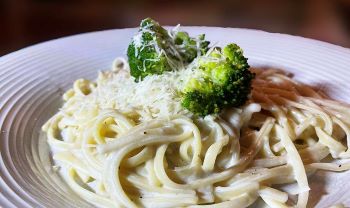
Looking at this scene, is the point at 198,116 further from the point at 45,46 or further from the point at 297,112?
the point at 45,46

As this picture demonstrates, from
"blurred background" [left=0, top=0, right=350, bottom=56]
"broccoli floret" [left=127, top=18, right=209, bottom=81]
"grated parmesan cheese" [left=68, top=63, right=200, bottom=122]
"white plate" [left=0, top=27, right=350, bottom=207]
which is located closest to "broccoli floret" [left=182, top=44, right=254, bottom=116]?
"grated parmesan cheese" [left=68, top=63, right=200, bottom=122]

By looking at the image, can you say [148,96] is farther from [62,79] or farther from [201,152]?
[62,79]

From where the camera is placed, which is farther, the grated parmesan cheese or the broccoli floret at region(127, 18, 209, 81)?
the broccoli floret at region(127, 18, 209, 81)

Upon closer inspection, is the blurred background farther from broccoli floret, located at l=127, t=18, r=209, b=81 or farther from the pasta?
broccoli floret, located at l=127, t=18, r=209, b=81

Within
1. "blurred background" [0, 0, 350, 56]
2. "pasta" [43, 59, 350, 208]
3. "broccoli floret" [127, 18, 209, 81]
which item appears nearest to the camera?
"pasta" [43, 59, 350, 208]

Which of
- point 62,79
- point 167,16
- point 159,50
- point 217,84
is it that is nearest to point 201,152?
point 217,84

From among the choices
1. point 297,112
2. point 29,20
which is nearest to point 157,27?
point 297,112
